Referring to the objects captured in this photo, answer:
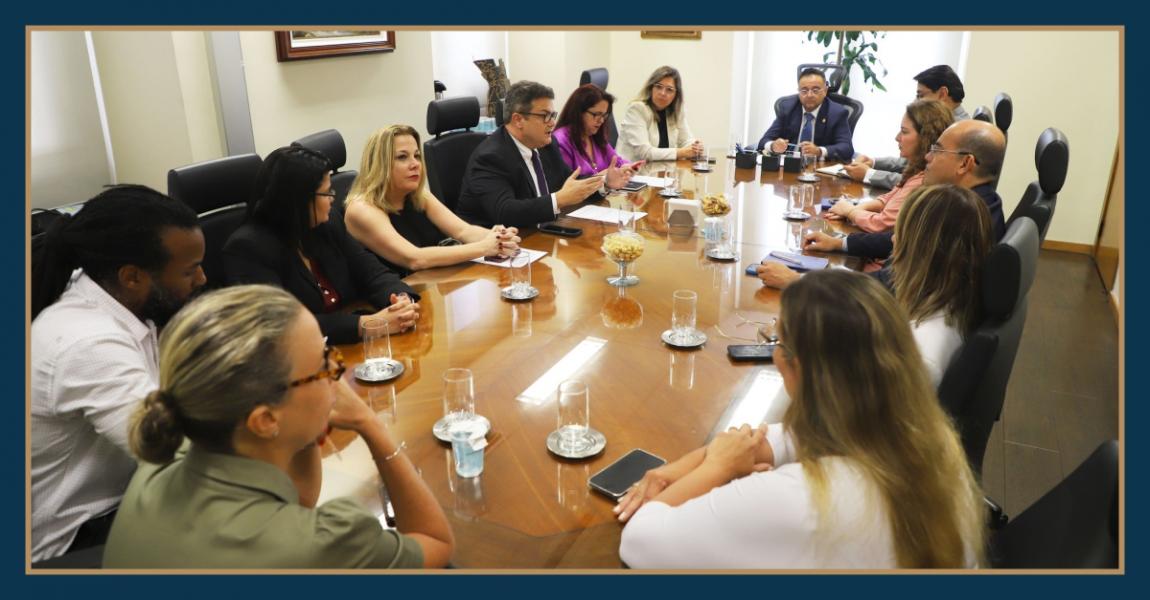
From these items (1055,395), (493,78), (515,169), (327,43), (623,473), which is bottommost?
(1055,395)

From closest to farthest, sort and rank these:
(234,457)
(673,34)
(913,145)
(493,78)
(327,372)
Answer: (234,457) → (327,372) → (913,145) → (493,78) → (673,34)

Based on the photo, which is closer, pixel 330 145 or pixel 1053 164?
pixel 1053 164

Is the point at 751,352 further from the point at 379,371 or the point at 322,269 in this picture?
the point at 322,269

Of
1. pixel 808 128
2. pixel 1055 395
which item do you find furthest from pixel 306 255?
pixel 808 128

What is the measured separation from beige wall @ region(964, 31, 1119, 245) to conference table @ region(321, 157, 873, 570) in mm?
3489

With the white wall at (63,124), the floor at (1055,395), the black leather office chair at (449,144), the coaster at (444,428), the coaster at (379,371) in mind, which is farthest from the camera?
the black leather office chair at (449,144)

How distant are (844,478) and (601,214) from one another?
259cm

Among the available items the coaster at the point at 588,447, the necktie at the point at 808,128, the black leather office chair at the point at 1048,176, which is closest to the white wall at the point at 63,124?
the coaster at the point at 588,447

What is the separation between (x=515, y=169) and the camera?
12.3 feet

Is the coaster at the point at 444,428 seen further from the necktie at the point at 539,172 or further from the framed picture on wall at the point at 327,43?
the framed picture on wall at the point at 327,43

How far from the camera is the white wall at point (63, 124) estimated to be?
3.61 m

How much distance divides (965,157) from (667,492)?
2103 millimetres

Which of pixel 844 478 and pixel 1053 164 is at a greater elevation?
pixel 1053 164

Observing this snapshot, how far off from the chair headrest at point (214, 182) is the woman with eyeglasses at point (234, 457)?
1.53 metres
